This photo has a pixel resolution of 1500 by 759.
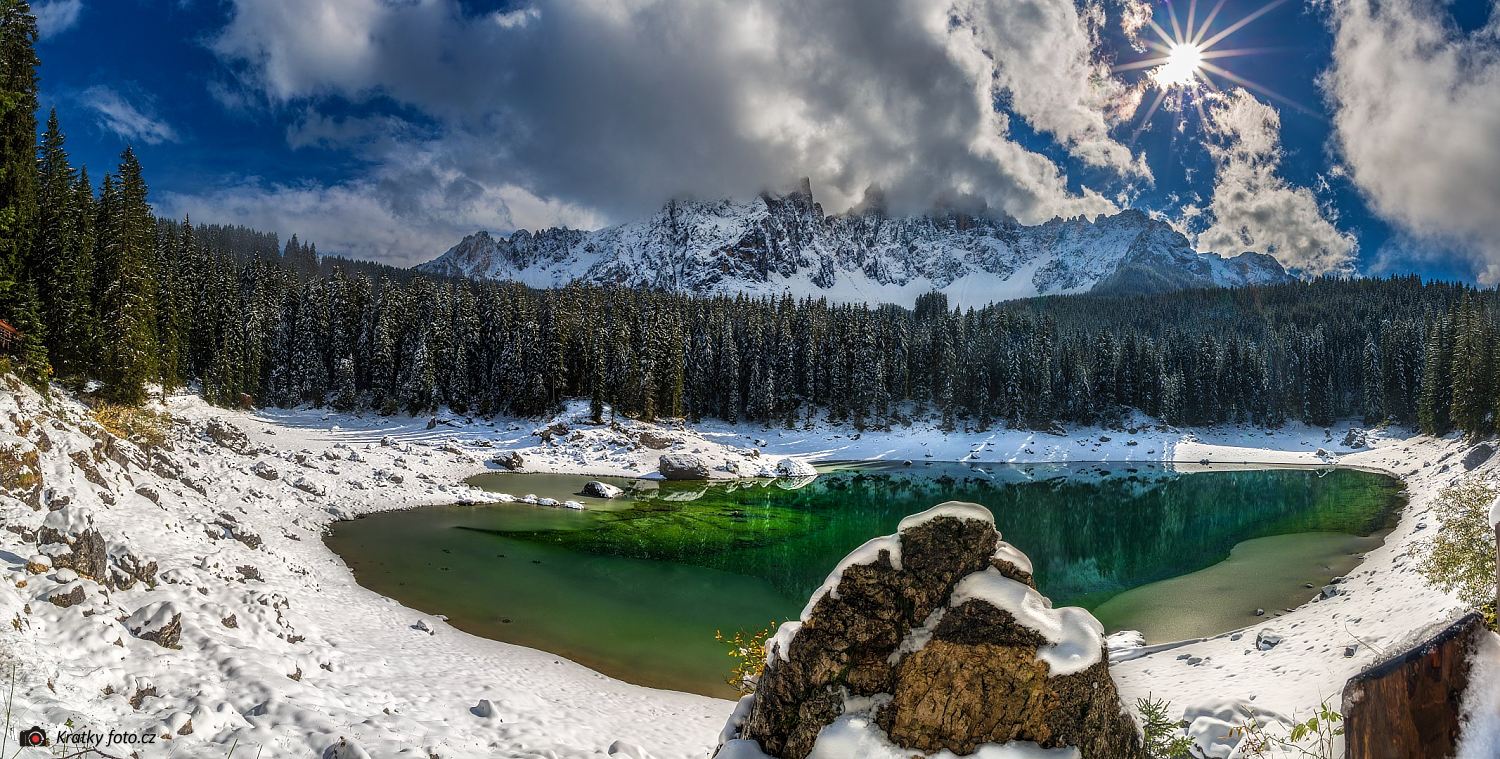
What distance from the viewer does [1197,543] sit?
31031 millimetres

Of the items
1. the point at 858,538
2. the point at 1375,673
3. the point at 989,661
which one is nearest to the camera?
the point at 1375,673

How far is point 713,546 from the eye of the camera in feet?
91.2

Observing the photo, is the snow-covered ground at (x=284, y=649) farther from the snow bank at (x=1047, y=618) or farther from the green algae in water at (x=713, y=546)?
the green algae in water at (x=713, y=546)

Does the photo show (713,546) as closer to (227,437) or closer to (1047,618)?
(1047,618)

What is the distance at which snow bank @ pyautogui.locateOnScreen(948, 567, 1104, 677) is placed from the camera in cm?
406

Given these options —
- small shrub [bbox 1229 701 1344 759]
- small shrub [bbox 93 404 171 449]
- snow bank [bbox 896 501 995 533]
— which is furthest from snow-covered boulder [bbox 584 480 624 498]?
snow bank [bbox 896 501 995 533]

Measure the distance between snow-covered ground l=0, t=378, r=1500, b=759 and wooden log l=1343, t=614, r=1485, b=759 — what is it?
10.7 ft

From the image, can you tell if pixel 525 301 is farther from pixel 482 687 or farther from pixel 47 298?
pixel 482 687

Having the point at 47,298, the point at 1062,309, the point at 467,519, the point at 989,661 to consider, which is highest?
the point at 1062,309

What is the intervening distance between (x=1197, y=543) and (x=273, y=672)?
36.7m

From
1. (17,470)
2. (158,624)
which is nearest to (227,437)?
(17,470)

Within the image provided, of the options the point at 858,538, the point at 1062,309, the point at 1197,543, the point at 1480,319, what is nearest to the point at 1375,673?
the point at 858,538

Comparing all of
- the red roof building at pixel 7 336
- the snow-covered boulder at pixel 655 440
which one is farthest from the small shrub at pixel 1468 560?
the snow-covered boulder at pixel 655 440

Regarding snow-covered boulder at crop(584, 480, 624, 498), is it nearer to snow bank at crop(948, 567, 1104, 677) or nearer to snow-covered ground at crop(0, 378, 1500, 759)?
snow-covered ground at crop(0, 378, 1500, 759)
